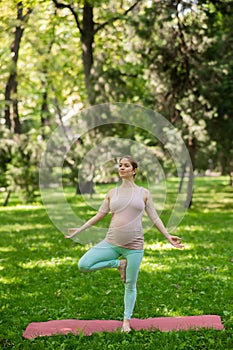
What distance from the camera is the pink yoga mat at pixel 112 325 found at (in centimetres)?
610

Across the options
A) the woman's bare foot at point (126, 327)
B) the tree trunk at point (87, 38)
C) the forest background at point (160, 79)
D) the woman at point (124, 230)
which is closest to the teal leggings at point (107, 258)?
the woman at point (124, 230)

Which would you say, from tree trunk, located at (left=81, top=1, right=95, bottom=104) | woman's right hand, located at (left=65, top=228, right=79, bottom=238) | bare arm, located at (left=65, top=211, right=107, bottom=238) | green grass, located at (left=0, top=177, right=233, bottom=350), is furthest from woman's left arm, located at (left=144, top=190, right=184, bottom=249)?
tree trunk, located at (left=81, top=1, right=95, bottom=104)

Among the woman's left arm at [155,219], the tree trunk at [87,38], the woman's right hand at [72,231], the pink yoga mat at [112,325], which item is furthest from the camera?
the tree trunk at [87,38]

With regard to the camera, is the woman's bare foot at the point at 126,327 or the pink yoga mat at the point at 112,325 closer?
the woman's bare foot at the point at 126,327

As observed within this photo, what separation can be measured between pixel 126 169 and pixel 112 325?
197cm

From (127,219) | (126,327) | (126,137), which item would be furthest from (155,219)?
(126,137)

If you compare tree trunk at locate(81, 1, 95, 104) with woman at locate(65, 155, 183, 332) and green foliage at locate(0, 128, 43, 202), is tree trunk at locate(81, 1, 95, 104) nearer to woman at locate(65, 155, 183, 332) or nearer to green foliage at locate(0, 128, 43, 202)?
green foliage at locate(0, 128, 43, 202)

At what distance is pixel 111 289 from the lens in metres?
8.09

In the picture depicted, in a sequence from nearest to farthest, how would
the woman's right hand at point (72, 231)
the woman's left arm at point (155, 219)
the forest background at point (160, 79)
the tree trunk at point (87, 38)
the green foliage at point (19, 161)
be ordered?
the woman's left arm at point (155, 219), the woman's right hand at point (72, 231), the forest background at point (160, 79), the green foliage at point (19, 161), the tree trunk at point (87, 38)

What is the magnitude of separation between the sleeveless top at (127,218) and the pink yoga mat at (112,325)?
3.82 ft

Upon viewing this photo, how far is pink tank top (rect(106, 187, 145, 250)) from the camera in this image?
18.4 feet

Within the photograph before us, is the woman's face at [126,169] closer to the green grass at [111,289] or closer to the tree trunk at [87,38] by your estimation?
the green grass at [111,289]

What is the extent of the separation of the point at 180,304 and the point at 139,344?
173 centimetres

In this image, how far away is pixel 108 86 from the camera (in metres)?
18.4
